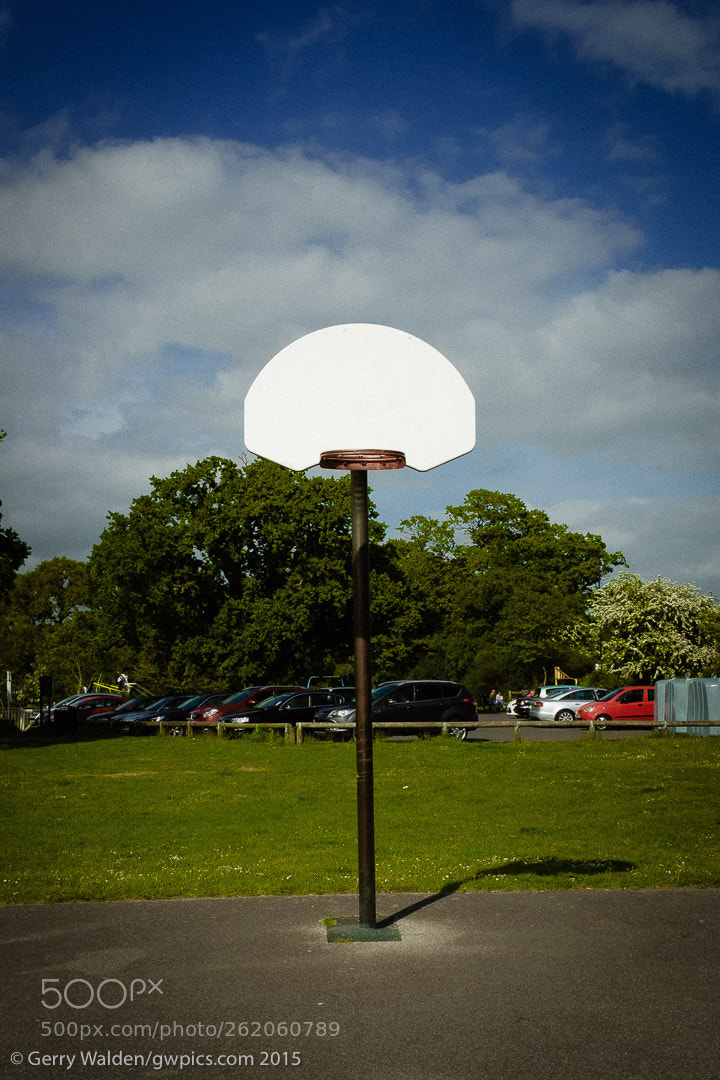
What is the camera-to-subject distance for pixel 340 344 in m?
6.86

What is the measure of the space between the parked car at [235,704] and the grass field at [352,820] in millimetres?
10174

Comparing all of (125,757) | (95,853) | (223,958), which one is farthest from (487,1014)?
(125,757)

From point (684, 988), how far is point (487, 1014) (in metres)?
1.16

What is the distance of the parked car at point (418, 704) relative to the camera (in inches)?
1155

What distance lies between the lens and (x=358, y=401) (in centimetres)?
680

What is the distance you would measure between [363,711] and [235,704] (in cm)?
3031

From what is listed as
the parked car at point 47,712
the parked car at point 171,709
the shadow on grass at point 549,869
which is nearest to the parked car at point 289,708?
the parked car at point 171,709

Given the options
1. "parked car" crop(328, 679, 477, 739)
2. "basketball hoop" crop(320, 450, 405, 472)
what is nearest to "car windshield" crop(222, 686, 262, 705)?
"parked car" crop(328, 679, 477, 739)

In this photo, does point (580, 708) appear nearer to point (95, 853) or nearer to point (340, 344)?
point (95, 853)

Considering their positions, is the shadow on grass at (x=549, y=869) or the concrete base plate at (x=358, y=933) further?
the shadow on grass at (x=549, y=869)

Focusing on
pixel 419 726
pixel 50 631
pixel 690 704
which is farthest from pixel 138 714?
pixel 50 631

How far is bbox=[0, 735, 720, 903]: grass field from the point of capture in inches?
317

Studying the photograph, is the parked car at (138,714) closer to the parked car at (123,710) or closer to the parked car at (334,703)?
the parked car at (123,710)

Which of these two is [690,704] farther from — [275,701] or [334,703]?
[275,701]
